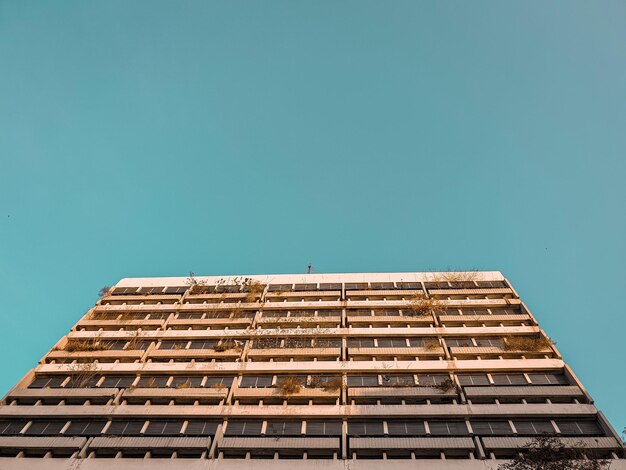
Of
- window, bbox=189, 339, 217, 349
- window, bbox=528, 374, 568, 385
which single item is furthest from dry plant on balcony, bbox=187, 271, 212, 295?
window, bbox=528, 374, 568, 385

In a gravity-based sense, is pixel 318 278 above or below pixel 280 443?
above

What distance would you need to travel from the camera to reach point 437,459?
2708 centimetres

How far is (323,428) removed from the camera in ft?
97.8

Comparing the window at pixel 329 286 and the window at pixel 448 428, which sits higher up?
the window at pixel 329 286

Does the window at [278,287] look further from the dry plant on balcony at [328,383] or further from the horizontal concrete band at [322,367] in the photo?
the dry plant on balcony at [328,383]

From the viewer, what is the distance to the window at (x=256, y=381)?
33.9 metres

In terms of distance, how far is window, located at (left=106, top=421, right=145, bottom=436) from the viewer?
30109 millimetres

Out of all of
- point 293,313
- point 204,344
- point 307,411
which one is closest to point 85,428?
point 204,344

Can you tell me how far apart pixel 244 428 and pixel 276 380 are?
189 inches

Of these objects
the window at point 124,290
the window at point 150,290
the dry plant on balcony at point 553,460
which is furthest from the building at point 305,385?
the dry plant on balcony at point 553,460

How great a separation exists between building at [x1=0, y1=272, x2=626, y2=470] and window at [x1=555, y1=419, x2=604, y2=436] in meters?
0.13

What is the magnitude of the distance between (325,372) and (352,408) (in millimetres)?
4464

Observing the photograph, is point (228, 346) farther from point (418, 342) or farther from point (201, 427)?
point (418, 342)

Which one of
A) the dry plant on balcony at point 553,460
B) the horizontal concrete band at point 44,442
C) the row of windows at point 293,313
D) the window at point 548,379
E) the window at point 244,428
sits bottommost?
the dry plant on balcony at point 553,460
